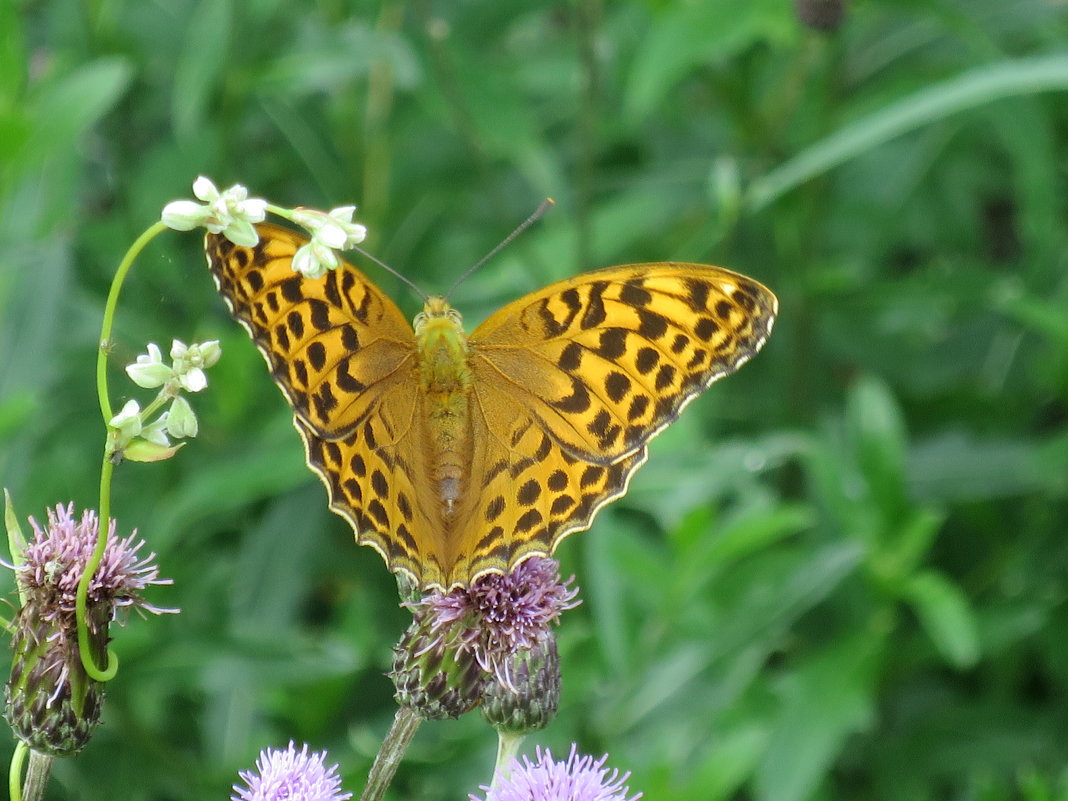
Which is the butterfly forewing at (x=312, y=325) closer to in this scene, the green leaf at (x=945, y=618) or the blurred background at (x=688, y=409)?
the blurred background at (x=688, y=409)

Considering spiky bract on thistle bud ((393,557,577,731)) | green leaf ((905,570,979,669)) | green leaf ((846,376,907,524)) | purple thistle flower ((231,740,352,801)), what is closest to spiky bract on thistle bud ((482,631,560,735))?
spiky bract on thistle bud ((393,557,577,731))

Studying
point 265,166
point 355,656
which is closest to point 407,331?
point 355,656

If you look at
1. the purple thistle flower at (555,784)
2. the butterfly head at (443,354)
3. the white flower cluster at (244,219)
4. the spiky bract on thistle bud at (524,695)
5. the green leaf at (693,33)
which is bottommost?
the purple thistle flower at (555,784)

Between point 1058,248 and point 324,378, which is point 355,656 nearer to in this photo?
point 324,378

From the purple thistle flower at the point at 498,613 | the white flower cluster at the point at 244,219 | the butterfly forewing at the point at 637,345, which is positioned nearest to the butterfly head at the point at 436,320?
the butterfly forewing at the point at 637,345

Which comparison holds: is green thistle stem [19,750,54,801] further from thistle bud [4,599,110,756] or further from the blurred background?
the blurred background

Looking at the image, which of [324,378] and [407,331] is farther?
[407,331]
